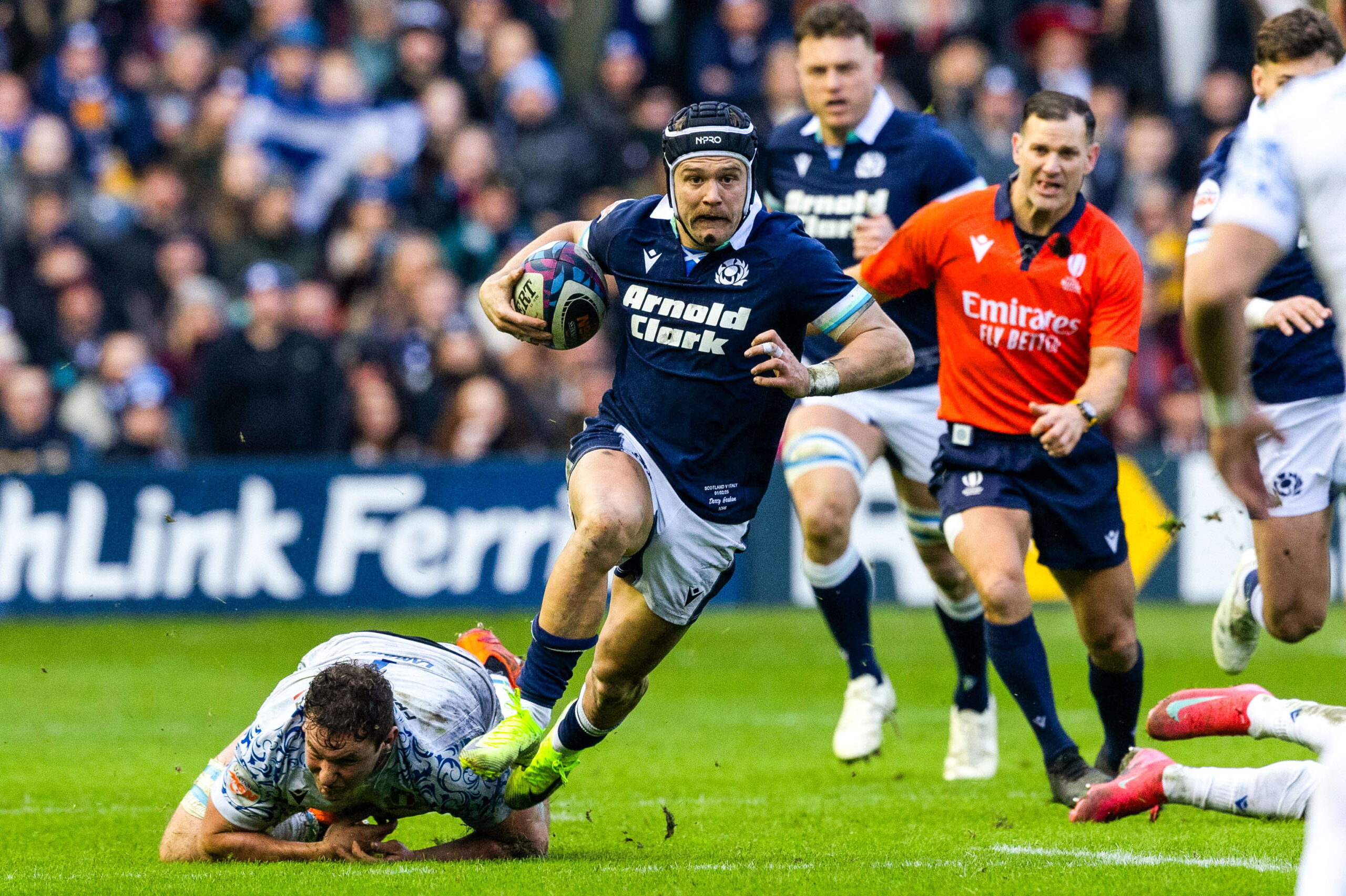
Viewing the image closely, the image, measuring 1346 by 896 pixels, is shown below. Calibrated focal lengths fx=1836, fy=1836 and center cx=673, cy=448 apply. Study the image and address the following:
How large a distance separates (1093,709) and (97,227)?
10.4 m

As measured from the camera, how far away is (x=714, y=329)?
655 cm

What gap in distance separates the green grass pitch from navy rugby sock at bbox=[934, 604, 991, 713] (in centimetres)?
49

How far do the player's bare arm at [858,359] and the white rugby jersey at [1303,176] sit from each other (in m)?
2.05

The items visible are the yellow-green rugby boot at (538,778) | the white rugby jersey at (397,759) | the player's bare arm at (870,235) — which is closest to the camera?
the white rugby jersey at (397,759)

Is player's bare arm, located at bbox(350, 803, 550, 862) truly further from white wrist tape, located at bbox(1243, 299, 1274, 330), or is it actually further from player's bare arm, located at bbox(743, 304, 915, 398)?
white wrist tape, located at bbox(1243, 299, 1274, 330)

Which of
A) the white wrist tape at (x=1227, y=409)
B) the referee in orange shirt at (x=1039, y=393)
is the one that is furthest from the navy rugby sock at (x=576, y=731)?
the white wrist tape at (x=1227, y=409)

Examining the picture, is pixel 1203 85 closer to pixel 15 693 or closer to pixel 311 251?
pixel 311 251

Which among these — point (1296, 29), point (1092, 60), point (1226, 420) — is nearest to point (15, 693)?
point (1296, 29)

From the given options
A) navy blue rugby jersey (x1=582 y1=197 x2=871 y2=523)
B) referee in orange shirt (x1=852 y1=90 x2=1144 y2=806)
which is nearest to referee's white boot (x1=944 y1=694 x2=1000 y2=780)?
referee in orange shirt (x1=852 y1=90 x2=1144 y2=806)

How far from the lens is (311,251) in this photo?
664 inches

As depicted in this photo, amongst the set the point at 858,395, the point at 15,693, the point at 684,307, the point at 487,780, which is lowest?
the point at 15,693

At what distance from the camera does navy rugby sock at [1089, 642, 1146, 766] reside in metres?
7.72

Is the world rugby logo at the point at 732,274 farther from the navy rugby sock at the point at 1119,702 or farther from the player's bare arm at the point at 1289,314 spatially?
the navy rugby sock at the point at 1119,702

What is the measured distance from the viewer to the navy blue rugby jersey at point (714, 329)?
6543 millimetres
